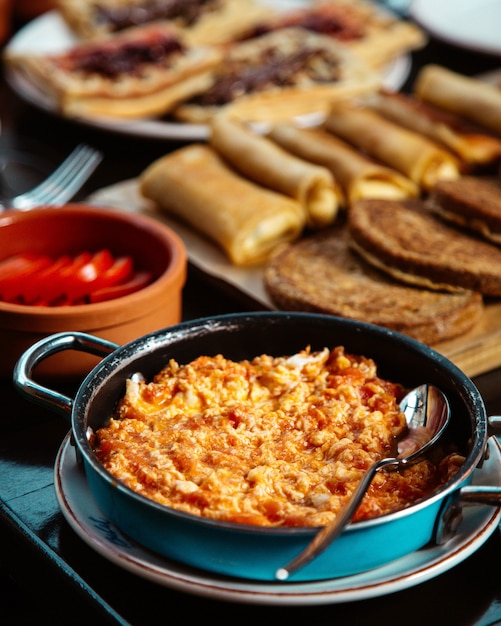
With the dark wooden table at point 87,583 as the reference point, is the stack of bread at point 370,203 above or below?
above

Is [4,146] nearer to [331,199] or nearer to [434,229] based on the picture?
[331,199]

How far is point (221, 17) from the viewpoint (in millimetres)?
5266

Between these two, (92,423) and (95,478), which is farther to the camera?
(92,423)

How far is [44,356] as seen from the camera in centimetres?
200

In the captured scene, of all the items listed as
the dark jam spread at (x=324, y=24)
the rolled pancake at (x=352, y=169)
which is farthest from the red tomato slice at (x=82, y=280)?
the dark jam spread at (x=324, y=24)

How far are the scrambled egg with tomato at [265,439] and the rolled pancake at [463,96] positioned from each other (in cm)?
196

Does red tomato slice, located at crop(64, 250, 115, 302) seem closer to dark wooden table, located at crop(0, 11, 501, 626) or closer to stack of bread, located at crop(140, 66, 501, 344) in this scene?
dark wooden table, located at crop(0, 11, 501, 626)

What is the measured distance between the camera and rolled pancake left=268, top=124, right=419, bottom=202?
331 centimetres

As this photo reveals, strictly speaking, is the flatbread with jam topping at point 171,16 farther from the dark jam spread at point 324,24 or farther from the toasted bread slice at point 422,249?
the toasted bread slice at point 422,249

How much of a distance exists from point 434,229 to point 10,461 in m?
1.64

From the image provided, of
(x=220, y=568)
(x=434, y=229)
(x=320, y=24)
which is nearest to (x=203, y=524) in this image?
(x=220, y=568)

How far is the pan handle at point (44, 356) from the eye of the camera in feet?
6.10

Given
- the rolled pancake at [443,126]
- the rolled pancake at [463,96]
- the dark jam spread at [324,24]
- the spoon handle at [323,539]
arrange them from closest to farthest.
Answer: the spoon handle at [323,539]
the rolled pancake at [443,126]
the rolled pancake at [463,96]
the dark jam spread at [324,24]

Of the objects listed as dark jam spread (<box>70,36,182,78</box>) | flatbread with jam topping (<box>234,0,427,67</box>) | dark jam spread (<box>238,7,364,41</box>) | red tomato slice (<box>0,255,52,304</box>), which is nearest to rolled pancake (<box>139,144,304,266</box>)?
red tomato slice (<box>0,255,52,304</box>)
